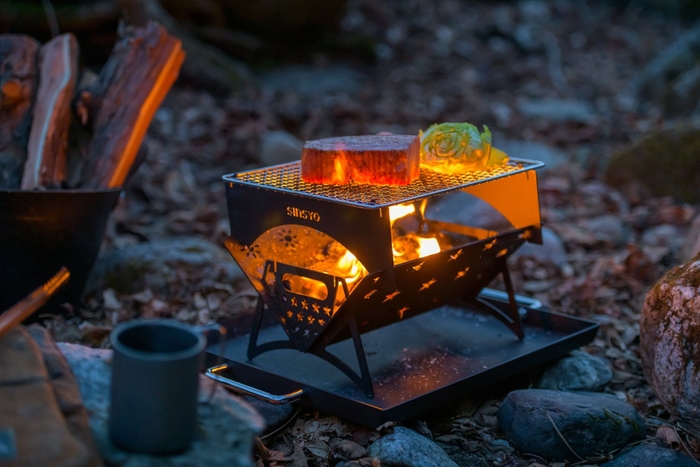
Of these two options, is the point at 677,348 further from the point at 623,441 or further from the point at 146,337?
the point at 146,337

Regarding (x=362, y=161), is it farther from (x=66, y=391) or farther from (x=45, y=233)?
(x=45, y=233)

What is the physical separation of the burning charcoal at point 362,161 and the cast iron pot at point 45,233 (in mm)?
1254

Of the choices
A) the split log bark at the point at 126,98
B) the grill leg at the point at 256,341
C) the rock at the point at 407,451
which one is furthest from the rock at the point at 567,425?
the split log bark at the point at 126,98

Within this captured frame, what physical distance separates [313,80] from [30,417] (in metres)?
8.59

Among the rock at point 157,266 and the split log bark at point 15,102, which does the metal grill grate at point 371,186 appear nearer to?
the rock at point 157,266

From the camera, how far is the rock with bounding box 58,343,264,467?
7.10 ft

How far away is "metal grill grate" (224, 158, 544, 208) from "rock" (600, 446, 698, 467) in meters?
1.21

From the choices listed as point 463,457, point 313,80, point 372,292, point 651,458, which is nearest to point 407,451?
point 463,457

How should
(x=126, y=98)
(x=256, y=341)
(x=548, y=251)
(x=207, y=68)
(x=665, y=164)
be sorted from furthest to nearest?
(x=207, y=68)
(x=665, y=164)
(x=548, y=251)
(x=126, y=98)
(x=256, y=341)

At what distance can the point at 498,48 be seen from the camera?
41.3 feet

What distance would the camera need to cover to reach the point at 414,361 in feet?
12.1

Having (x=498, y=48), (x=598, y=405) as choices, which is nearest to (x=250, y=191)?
(x=598, y=405)

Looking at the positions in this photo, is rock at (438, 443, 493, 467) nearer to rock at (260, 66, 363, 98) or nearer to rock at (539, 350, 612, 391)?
rock at (539, 350, 612, 391)

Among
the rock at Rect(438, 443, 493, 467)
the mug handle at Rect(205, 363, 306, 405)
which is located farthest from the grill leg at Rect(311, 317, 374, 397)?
the rock at Rect(438, 443, 493, 467)
